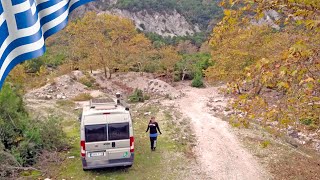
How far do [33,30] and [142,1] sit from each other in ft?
336

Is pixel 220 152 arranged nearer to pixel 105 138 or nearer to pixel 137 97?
pixel 105 138

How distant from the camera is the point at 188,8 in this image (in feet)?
353

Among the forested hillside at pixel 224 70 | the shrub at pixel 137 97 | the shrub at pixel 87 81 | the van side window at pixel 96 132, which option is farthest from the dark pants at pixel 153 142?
the shrub at pixel 87 81

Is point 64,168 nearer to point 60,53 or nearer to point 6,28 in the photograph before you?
point 6,28

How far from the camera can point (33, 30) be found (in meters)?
2.51

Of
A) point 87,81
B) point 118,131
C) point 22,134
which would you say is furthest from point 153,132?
point 87,81

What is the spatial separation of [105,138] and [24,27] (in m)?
9.17

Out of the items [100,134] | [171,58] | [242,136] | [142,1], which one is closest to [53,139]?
[100,134]

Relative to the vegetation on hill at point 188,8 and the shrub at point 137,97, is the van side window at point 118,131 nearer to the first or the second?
the shrub at point 137,97

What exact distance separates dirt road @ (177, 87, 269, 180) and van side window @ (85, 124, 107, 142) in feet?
12.4

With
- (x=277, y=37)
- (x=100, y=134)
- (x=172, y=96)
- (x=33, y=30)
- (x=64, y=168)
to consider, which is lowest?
(x=172, y=96)

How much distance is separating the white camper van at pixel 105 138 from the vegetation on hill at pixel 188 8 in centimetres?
8943

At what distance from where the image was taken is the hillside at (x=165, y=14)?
9712cm

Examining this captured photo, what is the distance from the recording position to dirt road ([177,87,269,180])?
12.3 meters
